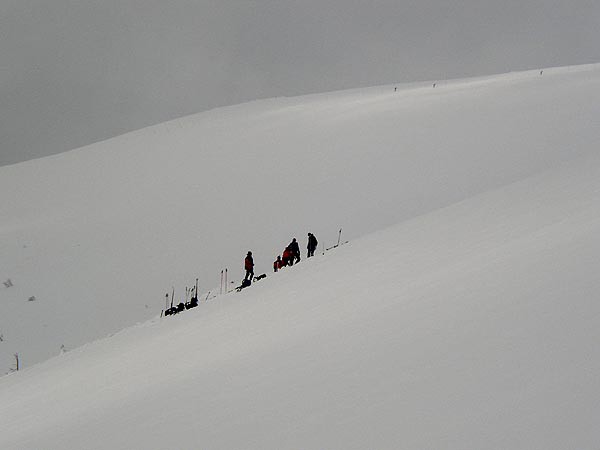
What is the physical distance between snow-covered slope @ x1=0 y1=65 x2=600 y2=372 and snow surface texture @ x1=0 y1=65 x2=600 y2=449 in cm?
8

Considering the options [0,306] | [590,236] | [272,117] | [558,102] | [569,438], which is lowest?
[569,438]

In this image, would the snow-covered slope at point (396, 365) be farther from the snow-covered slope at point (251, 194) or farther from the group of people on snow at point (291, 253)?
the snow-covered slope at point (251, 194)

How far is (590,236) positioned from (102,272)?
12.8m

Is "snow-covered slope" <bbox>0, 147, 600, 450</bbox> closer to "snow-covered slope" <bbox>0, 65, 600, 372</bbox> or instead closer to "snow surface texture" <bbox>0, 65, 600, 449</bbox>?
"snow surface texture" <bbox>0, 65, 600, 449</bbox>

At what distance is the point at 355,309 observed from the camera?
4.43m

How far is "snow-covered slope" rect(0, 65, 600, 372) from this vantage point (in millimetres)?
13594

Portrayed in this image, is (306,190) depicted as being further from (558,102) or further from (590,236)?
(590,236)

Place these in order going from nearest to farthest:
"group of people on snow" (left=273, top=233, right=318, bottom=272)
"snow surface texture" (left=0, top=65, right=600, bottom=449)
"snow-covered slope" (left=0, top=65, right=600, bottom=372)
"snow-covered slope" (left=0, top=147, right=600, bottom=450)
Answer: "snow-covered slope" (left=0, top=147, right=600, bottom=450) < "snow surface texture" (left=0, top=65, right=600, bottom=449) < "group of people on snow" (left=273, top=233, right=318, bottom=272) < "snow-covered slope" (left=0, top=65, right=600, bottom=372)

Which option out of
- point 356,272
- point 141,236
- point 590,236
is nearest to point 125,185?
point 141,236

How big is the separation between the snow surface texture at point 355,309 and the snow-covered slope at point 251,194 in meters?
0.08

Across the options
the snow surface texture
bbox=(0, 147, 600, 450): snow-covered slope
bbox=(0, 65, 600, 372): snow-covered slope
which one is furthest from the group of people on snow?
bbox=(0, 147, 600, 450): snow-covered slope

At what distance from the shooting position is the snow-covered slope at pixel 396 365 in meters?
2.19

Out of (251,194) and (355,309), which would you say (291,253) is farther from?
(251,194)

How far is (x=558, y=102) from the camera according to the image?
17359 millimetres
